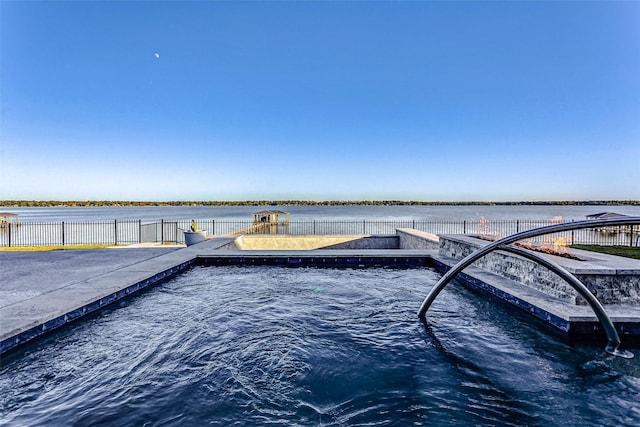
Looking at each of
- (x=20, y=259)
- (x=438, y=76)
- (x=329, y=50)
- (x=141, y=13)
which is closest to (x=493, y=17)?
(x=438, y=76)

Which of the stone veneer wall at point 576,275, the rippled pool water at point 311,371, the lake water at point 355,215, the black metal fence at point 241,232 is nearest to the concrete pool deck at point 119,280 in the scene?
the stone veneer wall at point 576,275

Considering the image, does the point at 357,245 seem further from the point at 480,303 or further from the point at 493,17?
the point at 493,17

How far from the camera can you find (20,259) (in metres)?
10.0

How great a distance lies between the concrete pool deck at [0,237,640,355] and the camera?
463cm

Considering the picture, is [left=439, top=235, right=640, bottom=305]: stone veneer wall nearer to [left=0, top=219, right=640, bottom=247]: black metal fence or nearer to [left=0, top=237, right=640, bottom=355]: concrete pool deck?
[left=0, top=237, right=640, bottom=355]: concrete pool deck

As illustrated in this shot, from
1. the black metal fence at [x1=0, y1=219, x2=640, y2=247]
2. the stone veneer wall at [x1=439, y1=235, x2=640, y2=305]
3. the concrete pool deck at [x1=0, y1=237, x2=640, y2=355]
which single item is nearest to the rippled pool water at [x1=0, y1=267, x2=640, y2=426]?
the concrete pool deck at [x1=0, y1=237, x2=640, y2=355]

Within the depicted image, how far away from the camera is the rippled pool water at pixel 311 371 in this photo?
307cm

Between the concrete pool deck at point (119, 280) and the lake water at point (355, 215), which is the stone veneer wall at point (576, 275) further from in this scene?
the lake water at point (355, 215)

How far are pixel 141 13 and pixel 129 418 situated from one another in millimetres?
15290

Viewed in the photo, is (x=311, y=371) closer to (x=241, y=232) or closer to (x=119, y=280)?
(x=119, y=280)

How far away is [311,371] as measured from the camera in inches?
154

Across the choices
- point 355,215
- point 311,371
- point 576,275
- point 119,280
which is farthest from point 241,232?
point 355,215

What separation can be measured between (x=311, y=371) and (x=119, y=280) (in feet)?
17.3

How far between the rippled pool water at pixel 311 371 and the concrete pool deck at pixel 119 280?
31 cm
